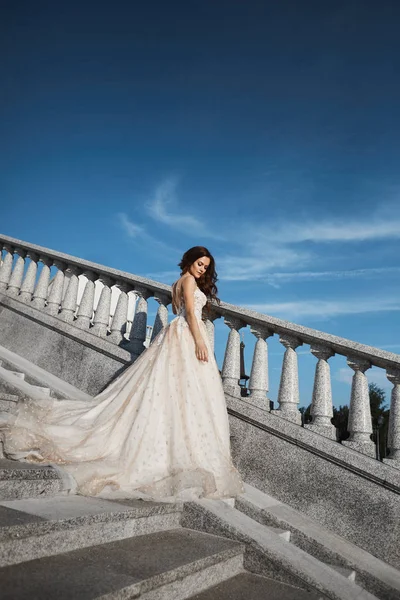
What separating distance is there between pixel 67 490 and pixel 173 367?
168cm

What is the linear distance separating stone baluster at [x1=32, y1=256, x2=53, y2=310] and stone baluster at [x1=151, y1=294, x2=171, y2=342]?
235 cm

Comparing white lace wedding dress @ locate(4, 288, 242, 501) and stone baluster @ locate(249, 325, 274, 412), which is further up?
stone baluster @ locate(249, 325, 274, 412)

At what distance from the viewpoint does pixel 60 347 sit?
677 cm

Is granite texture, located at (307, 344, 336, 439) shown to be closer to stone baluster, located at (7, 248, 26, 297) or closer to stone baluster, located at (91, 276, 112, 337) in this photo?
stone baluster, located at (91, 276, 112, 337)

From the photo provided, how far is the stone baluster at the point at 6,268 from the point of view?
818 centimetres

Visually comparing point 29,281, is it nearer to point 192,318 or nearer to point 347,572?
point 192,318

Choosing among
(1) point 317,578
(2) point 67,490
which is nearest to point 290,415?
(1) point 317,578

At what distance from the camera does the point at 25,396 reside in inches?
201

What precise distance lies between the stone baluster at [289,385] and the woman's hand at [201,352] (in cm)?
102

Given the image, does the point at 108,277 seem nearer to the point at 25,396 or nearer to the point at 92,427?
the point at 25,396

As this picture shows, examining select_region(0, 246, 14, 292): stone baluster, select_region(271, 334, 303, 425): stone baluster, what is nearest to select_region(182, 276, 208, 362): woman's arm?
select_region(271, 334, 303, 425): stone baluster

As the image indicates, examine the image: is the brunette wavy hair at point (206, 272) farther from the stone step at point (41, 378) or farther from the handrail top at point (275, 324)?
the stone step at point (41, 378)

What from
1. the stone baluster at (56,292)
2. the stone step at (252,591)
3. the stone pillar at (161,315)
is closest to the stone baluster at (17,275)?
the stone baluster at (56,292)

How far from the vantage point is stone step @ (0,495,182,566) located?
7.94 ft
